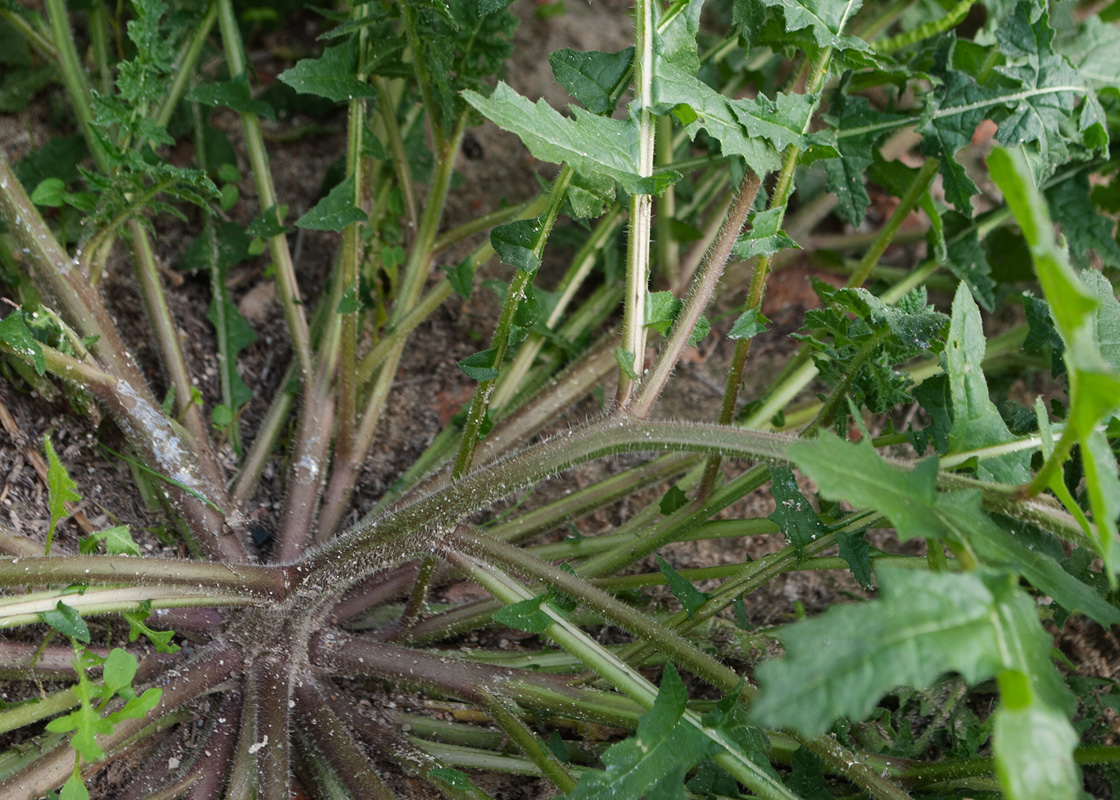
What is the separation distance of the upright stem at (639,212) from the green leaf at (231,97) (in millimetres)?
892

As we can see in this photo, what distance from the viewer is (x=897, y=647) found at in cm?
75

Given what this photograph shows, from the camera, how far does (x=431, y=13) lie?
4.90 feet

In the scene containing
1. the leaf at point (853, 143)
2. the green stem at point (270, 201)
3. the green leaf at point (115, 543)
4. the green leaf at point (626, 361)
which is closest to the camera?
the green leaf at point (626, 361)

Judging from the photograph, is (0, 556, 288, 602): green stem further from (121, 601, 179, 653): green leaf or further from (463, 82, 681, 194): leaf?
(463, 82, 681, 194): leaf

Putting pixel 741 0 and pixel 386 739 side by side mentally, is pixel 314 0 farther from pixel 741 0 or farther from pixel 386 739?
pixel 386 739

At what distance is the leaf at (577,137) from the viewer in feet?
3.39

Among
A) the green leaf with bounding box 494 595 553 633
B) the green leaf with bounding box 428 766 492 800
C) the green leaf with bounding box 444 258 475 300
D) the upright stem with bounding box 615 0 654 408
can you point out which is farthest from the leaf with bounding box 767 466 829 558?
the green leaf with bounding box 444 258 475 300

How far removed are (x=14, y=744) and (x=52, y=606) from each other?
32cm

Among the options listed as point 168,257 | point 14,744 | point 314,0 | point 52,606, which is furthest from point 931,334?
point 314,0

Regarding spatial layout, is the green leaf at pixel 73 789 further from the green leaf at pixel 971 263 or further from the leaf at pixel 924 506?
A: the green leaf at pixel 971 263

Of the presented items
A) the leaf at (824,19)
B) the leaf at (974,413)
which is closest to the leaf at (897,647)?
the leaf at (974,413)

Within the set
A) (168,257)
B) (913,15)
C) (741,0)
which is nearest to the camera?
(741,0)

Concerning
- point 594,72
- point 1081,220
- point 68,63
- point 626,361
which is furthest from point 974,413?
A: point 68,63

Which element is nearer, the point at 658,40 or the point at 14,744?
the point at 658,40
